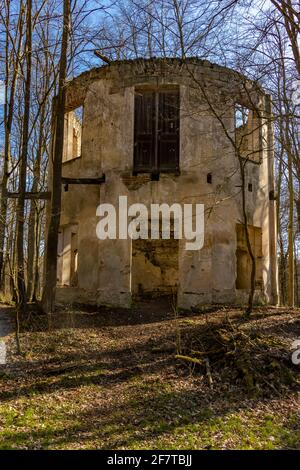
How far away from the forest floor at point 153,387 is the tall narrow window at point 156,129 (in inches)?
208

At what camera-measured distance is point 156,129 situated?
43.7ft

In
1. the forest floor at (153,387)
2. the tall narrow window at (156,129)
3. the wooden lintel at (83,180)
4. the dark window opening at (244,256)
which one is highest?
the tall narrow window at (156,129)

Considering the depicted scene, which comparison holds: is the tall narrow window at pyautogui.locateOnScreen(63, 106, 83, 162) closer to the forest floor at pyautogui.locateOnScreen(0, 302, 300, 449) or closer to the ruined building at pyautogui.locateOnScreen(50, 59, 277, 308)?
the ruined building at pyautogui.locateOnScreen(50, 59, 277, 308)

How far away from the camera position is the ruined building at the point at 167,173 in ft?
41.1

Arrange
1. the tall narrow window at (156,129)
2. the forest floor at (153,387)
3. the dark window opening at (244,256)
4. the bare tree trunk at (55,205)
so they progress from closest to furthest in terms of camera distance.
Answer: the forest floor at (153,387)
the bare tree trunk at (55,205)
the tall narrow window at (156,129)
the dark window opening at (244,256)

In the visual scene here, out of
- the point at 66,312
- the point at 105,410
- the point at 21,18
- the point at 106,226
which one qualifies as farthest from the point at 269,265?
Result: the point at 21,18

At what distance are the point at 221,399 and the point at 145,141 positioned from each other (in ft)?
28.4

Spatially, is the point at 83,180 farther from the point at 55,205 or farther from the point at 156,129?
the point at 156,129

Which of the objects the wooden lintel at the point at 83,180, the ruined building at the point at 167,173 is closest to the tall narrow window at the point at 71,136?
the ruined building at the point at 167,173

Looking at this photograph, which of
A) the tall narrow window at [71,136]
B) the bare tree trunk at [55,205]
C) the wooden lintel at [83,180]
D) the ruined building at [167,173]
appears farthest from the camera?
the tall narrow window at [71,136]

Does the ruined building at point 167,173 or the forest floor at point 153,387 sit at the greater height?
the ruined building at point 167,173

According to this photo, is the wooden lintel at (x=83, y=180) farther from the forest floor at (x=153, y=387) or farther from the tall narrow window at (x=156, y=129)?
the forest floor at (x=153, y=387)

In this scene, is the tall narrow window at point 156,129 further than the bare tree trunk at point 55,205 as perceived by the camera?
Yes

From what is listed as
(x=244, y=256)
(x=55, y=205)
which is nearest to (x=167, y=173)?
(x=55, y=205)
